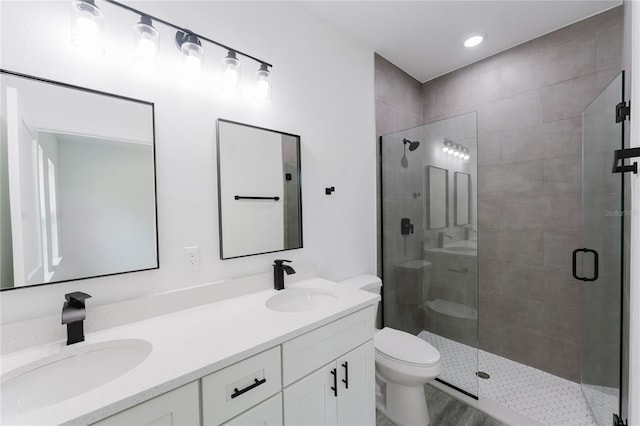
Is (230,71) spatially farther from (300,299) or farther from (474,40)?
(474,40)

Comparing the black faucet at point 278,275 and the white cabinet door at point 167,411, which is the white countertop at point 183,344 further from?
the black faucet at point 278,275

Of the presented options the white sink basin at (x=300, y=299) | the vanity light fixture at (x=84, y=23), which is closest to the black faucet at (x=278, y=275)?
the white sink basin at (x=300, y=299)

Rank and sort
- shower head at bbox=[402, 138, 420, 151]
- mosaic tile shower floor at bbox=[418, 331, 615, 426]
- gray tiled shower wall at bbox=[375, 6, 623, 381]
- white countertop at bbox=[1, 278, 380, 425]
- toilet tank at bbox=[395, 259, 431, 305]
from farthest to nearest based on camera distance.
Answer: toilet tank at bbox=[395, 259, 431, 305] → shower head at bbox=[402, 138, 420, 151] → gray tiled shower wall at bbox=[375, 6, 623, 381] → mosaic tile shower floor at bbox=[418, 331, 615, 426] → white countertop at bbox=[1, 278, 380, 425]

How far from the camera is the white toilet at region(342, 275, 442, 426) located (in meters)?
1.61

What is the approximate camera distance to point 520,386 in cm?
204

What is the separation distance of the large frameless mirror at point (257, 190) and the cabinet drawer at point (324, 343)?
24.2 inches

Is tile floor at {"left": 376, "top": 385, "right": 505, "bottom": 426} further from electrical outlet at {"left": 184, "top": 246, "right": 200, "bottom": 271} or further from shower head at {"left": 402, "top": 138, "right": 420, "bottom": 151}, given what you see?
shower head at {"left": 402, "top": 138, "right": 420, "bottom": 151}

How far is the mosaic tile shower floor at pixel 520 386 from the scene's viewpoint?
175 cm

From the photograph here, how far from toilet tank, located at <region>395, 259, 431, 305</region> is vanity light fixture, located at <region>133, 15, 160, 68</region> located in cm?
226

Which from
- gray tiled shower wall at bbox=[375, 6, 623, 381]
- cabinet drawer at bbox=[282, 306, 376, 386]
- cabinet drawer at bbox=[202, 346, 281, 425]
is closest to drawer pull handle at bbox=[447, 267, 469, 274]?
gray tiled shower wall at bbox=[375, 6, 623, 381]

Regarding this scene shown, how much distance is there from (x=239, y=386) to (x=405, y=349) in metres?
1.22

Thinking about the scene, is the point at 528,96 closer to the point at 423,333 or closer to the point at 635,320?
the point at 635,320

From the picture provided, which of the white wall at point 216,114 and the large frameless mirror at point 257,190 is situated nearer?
the white wall at point 216,114

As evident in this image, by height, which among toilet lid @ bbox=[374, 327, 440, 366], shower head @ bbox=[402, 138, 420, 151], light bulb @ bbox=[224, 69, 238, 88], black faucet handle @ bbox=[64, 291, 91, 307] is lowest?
toilet lid @ bbox=[374, 327, 440, 366]
